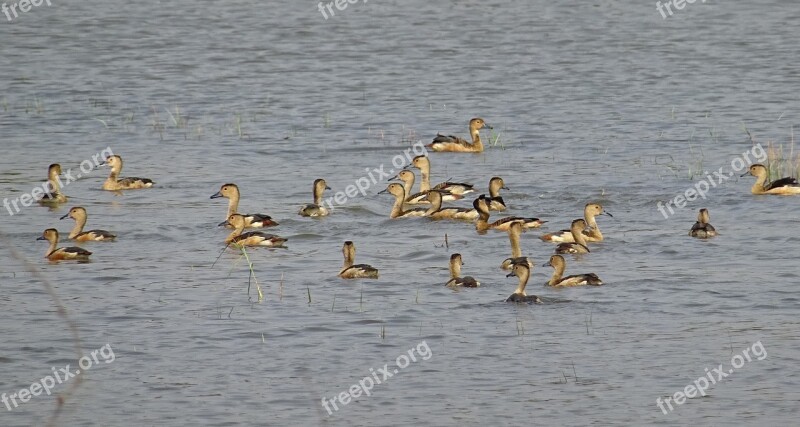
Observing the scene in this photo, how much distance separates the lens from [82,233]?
58.1 feet

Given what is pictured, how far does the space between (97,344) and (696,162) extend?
39.1 ft

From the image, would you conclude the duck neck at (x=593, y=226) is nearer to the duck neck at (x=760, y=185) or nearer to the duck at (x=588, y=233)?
the duck at (x=588, y=233)

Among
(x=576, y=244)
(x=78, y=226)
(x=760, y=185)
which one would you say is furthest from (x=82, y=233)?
(x=760, y=185)

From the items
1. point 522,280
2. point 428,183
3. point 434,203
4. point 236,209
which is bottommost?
point 522,280

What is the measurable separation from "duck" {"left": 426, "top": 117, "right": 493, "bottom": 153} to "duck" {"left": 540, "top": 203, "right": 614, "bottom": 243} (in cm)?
638

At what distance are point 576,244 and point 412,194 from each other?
5.22 metres

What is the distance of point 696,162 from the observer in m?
22.5

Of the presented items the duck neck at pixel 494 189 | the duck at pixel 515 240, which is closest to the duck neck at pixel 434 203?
the duck neck at pixel 494 189

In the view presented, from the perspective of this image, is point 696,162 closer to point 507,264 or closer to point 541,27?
point 507,264

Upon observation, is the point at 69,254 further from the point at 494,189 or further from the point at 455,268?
the point at 494,189

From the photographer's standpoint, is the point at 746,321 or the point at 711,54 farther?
the point at 711,54

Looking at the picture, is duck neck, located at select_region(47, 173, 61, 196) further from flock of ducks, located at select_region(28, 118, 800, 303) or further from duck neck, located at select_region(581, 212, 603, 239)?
duck neck, located at select_region(581, 212, 603, 239)

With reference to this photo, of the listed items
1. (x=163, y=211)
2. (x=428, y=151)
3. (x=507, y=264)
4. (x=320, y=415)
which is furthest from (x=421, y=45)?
(x=320, y=415)

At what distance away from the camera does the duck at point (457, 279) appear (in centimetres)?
1498
